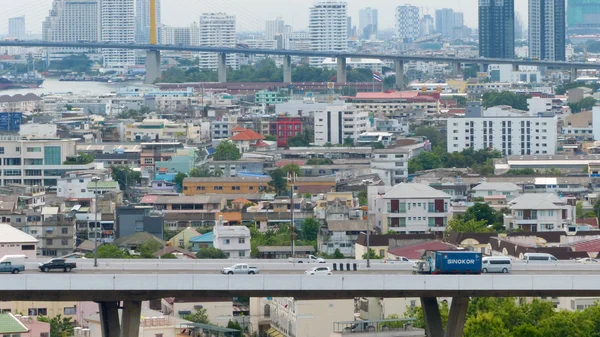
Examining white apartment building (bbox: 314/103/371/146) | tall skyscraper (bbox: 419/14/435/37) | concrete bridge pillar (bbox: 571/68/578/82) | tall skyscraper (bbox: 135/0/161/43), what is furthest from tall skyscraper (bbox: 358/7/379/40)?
white apartment building (bbox: 314/103/371/146)

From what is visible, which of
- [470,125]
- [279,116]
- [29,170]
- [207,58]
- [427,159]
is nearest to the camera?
[29,170]

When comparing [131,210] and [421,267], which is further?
[131,210]

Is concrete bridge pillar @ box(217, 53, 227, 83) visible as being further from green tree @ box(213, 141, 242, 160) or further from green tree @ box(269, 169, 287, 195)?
green tree @ box(269, 169, 287, 195)

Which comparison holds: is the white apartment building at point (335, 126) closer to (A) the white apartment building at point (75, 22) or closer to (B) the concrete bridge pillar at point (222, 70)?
(B) the concrete bridge pillar at point (222, 70)

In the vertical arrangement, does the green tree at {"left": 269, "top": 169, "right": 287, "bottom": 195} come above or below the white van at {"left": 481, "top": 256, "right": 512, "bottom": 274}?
below

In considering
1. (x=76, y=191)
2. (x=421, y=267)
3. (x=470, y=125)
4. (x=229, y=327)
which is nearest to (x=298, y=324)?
(x=229, y=327)

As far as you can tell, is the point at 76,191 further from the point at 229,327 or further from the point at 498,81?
the point at 498,81
